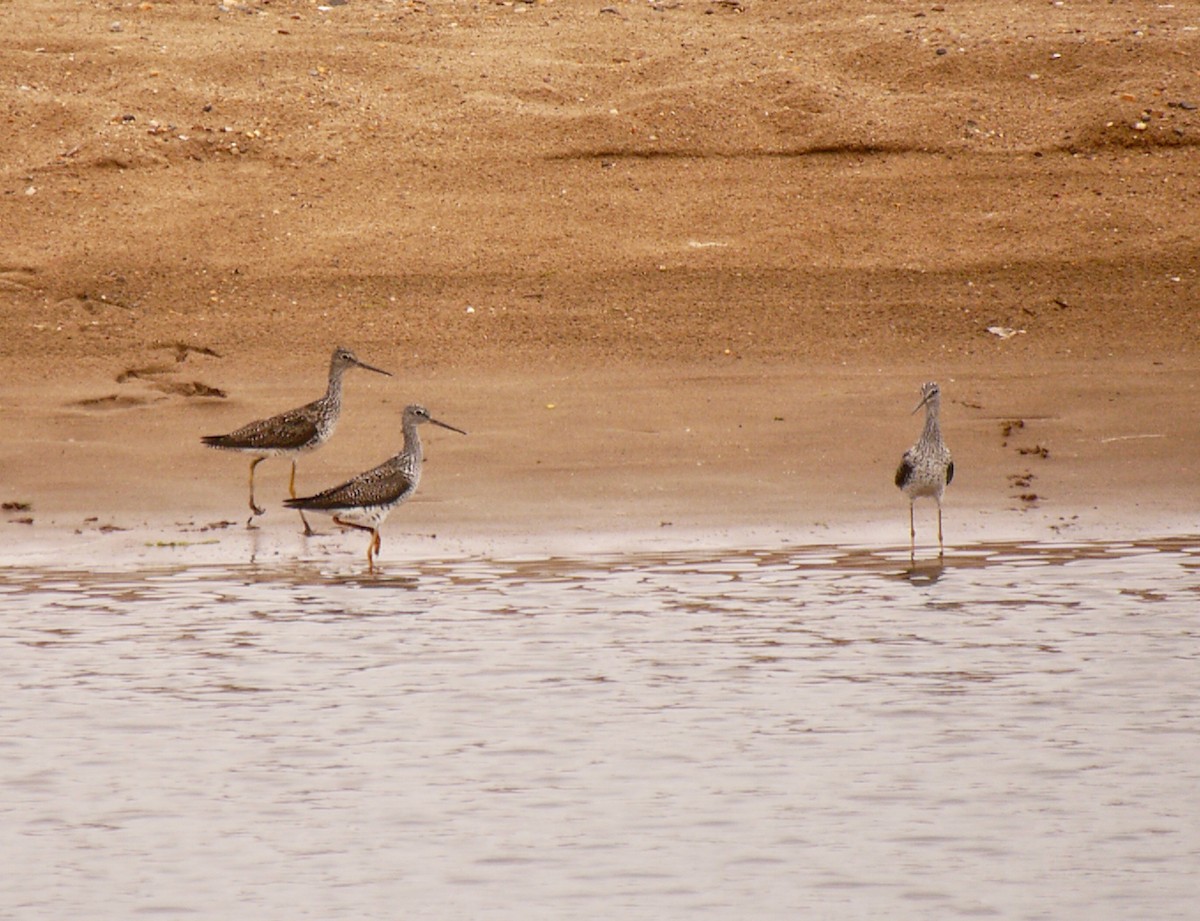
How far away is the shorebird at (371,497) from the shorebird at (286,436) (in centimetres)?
54

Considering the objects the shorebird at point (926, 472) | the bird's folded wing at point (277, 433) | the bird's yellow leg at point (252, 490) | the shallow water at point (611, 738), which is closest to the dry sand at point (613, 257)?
the bird's yellow leg at point (252, 490)

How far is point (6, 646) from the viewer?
9375mm

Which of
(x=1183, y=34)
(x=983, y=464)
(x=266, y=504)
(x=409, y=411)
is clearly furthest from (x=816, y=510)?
(x=1183, y=34)

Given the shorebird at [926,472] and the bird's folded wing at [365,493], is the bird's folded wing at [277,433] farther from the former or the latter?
the shorebird at [926,472]

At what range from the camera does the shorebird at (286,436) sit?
508 inches

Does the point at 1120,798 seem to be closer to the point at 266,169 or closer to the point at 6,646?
the point at 6,646

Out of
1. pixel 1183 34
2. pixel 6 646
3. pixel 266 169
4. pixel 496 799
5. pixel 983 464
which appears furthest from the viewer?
pixel 1183 34

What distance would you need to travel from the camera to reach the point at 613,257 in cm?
1653

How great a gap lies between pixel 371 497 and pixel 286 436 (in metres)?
1.18

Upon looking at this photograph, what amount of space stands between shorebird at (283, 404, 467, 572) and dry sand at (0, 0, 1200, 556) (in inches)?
15.7

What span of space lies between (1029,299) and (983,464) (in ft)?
9.80

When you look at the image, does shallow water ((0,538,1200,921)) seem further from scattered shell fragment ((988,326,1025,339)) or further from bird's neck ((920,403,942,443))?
scattered shell fragment ((988,326,1025,339))

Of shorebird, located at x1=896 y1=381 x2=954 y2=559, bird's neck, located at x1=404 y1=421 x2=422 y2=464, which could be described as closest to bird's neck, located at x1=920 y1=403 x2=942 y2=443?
shorebird, located at x1=896 y1=381 x2=954 y2=559

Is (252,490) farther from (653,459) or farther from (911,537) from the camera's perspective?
(911,537)
